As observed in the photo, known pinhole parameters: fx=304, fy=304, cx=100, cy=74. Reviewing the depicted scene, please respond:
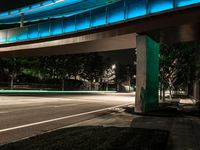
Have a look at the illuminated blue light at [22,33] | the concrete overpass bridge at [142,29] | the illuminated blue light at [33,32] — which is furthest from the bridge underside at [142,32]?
the illuminated blue light at [22,33]

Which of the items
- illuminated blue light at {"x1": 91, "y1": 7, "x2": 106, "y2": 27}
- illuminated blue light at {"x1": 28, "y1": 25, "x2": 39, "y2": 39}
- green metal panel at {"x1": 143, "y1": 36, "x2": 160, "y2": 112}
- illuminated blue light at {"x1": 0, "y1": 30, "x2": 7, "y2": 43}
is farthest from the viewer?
illuminated blue light at {"x1": 0, "y1": 30, "x2": 7, "y2": 43}

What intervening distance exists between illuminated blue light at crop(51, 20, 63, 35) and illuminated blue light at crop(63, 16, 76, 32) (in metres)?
0.59

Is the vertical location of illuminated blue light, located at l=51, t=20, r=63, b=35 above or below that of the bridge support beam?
above

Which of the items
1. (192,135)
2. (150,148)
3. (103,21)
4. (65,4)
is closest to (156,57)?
(103,21)

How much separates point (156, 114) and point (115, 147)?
412 inches

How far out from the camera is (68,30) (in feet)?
92.0

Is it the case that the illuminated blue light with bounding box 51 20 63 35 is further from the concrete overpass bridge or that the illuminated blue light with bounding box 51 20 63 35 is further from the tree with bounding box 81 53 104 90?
the tree with bounding box 81 53 104 90

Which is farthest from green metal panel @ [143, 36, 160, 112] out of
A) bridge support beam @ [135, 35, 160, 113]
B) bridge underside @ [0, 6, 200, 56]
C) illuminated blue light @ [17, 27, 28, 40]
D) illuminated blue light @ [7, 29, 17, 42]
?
illuminated blue light @ [7, 29, 17, 42]

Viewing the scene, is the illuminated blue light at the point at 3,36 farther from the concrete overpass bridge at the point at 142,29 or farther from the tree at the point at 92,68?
the tree at the point at 92,68

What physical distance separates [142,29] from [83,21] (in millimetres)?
7874

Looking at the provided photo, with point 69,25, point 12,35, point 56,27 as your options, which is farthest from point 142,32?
point 12,35

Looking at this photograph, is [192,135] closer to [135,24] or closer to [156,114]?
[156,114]

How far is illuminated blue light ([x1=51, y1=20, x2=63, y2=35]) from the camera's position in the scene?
29436mm

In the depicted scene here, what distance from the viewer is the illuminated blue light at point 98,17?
23611mm
